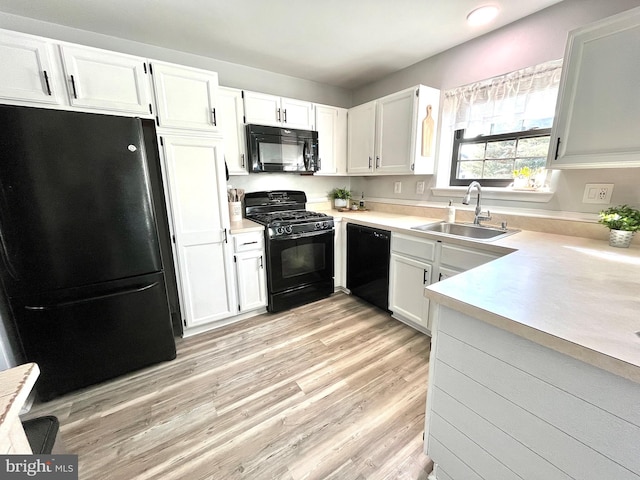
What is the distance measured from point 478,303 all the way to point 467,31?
2.29m

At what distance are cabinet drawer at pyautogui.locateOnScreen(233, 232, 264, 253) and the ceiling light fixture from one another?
2.27 meters

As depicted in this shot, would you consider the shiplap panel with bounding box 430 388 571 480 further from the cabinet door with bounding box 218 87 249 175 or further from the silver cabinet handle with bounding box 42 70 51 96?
the silver cabinet handle with bounding box 42 70 51 96

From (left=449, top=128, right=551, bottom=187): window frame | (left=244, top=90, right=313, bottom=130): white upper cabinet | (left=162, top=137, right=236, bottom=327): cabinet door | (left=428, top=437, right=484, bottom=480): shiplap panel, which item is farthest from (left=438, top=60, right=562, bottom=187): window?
(left=162, top=137, right=236, bottom=327): cabinet door

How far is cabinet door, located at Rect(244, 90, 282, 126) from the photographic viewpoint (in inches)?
98.1

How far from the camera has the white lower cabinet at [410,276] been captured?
206cm

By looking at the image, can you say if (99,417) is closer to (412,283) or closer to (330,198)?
(412,283)

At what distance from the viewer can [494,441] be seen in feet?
2.96

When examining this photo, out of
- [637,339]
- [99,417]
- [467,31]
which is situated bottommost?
[99,417]

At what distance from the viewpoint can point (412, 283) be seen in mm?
2205

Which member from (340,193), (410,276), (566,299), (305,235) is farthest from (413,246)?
(340,193)

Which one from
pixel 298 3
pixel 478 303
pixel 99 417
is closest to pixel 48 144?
pixel 99 417

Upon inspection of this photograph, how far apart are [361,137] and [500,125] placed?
1308 mm

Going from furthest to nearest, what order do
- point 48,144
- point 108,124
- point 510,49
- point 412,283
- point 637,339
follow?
point 412,283, point 510,49, point 108,124, point 48,144, point 637,339

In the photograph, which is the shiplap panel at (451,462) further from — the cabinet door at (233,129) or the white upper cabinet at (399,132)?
the cabinet door at (233,129)
